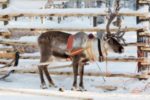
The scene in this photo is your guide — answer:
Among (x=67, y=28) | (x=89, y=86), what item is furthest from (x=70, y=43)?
(x=67, y=28)

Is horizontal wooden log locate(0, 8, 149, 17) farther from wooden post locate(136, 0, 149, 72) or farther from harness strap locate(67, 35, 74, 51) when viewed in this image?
harness strap locate(67, 35, 74, 51)


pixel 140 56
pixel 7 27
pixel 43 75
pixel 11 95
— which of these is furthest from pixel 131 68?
pixel 11 95

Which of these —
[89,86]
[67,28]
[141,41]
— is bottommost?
[89,86]

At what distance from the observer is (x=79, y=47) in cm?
866

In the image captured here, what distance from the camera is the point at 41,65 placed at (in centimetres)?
913

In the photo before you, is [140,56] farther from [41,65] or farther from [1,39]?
[1,39]

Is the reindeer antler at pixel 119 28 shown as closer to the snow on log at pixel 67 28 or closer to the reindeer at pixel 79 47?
the reindeer at pixel 79 47

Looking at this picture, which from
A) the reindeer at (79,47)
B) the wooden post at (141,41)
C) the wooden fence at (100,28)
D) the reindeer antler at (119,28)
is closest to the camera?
the reindeer at (79,47)

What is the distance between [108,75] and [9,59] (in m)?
2.57

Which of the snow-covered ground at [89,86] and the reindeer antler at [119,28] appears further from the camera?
the reindeer antler at [119,28]

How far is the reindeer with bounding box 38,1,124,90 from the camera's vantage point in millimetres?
8492

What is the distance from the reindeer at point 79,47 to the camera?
27.9 feet

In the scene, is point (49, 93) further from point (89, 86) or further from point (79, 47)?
point (89, 86)

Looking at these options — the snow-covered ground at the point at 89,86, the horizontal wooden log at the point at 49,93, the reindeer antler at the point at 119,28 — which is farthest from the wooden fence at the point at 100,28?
the horizontal wooden log at the point at 49,93
